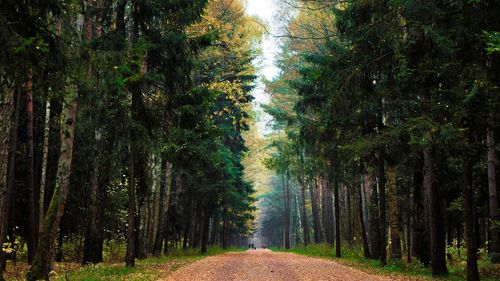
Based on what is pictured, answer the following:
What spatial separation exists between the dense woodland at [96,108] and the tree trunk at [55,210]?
0.9 inches

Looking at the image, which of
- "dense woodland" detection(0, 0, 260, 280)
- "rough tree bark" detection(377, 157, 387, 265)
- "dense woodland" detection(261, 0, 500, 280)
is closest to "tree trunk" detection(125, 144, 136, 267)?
"dense woodland" detection(0, 0, 260, 280)

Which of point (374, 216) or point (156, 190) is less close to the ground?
point (156, 190)

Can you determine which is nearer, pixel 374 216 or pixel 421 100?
pixel 421 100

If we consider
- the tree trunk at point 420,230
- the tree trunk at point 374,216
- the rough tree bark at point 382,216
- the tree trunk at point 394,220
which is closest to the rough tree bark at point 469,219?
the tree trunk at point 420,230

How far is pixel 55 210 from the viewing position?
10.0 meters

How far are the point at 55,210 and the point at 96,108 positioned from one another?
487 centimetres

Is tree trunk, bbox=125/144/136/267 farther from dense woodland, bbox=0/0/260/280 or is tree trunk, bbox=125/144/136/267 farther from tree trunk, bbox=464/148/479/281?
tree trunk, bbox=464/148/479/281

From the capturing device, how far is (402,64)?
434 inches

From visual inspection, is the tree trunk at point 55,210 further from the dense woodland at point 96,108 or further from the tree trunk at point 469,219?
the tree trunk at point 469,219

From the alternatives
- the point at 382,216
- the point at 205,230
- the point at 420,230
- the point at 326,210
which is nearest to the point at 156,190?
the point at 205,230

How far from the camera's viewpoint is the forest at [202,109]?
7996 mm

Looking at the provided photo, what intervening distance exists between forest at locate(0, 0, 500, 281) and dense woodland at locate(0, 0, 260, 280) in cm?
4

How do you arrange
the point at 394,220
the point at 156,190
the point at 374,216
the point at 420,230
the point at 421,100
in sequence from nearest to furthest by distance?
the point at 421,100, the point at 420,230, the point at 394,220, the point at 374,216, the point at 156,190

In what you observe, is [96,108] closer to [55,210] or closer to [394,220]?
[55,210]
